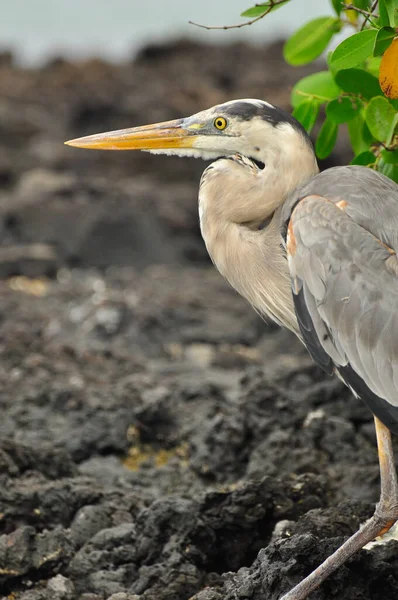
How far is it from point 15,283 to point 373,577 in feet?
22.1

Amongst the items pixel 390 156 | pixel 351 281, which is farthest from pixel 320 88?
pixel 351 281

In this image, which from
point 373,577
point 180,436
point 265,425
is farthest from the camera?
point 180,436

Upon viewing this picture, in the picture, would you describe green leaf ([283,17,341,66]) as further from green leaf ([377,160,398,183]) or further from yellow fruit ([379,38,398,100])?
yellow fruit ([379,38,398,100])

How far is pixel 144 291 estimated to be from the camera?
8852 millimetres

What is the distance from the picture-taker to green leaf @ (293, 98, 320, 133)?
411 cm

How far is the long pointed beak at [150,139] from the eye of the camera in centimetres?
393

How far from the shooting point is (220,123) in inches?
151

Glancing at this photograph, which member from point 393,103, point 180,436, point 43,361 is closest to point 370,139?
point 393,103

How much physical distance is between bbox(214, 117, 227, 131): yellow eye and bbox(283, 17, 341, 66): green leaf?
0.63m

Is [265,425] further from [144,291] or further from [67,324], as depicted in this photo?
[144,291]

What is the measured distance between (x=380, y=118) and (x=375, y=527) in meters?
1.46

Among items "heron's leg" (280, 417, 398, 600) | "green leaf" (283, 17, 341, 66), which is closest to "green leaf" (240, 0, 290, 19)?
A: "green leaf" (283, 17, 341, 66)

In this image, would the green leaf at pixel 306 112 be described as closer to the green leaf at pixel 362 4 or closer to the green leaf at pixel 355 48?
the green leaf at pixel 362 4

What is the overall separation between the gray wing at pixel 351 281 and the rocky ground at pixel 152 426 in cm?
57
